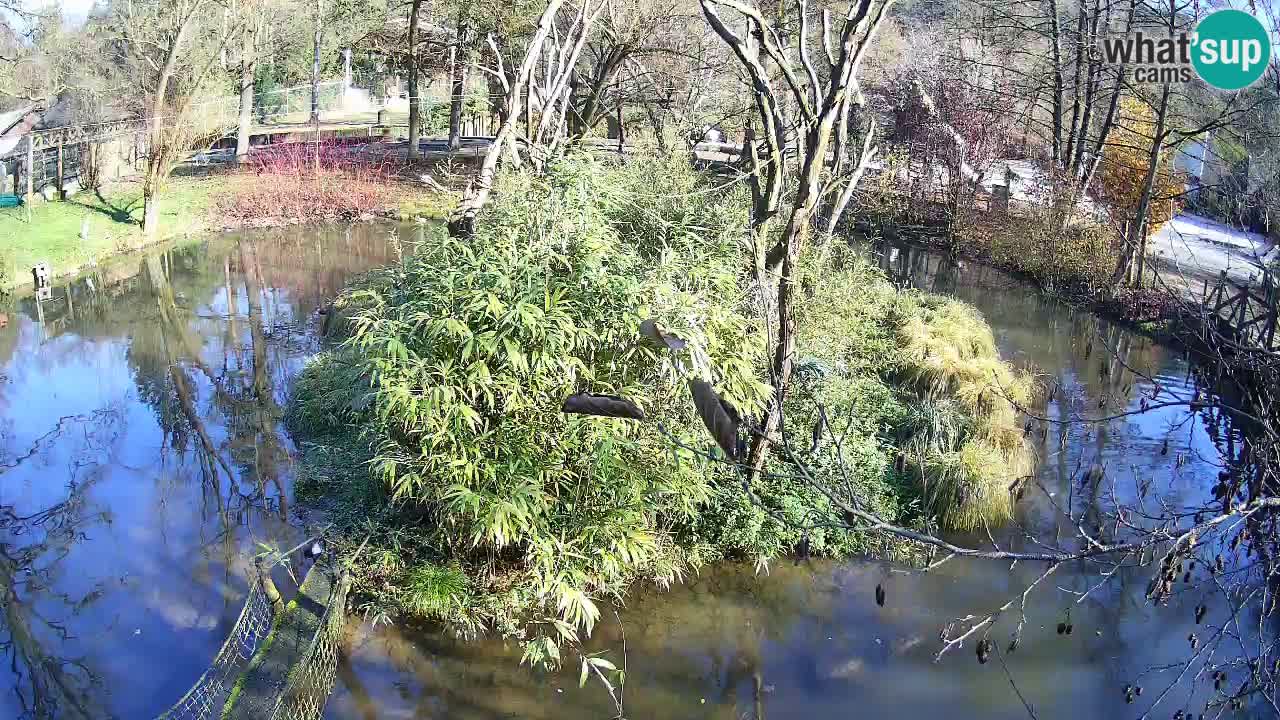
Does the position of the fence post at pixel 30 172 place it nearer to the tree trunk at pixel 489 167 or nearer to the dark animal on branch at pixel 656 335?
the tree trunk at pixel 489 167

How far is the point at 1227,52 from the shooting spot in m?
10.9

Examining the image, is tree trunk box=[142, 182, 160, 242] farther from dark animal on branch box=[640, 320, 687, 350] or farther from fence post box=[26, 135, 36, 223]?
dark animal on branch box=[640, 320, 687, 350]

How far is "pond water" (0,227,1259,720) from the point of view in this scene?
5.62 meters

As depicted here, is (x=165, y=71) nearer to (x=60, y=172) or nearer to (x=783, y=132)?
(x=60, y=172)

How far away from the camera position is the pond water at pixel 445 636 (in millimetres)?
5617

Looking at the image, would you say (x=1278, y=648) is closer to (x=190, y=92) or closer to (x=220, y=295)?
(x=220, y=295)

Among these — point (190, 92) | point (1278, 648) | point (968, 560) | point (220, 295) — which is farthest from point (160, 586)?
point (190, 92)

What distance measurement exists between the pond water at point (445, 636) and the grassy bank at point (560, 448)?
28cm

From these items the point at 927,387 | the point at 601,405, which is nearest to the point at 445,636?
the point at 601,405

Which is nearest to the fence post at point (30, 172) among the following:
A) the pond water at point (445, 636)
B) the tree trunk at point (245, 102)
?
the tree trunk at point (245, 102)

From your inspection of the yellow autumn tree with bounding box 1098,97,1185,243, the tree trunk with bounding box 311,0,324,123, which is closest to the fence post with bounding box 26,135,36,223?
the tree trunk with bounding box 311,0,324,123

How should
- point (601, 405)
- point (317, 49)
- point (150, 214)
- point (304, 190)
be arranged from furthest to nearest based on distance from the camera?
point (317, 49), point (304, 190), point (150, 214), point (601, 405)

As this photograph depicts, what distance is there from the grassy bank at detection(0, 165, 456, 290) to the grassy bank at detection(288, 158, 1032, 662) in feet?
21.0

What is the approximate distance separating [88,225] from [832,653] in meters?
14.0
